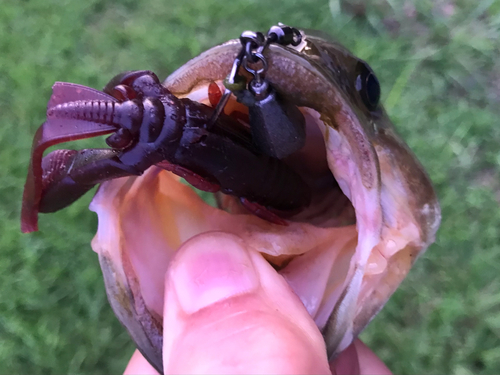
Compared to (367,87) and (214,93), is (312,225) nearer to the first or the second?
(367,87)

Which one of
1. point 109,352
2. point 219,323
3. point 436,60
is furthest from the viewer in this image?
point 436,60

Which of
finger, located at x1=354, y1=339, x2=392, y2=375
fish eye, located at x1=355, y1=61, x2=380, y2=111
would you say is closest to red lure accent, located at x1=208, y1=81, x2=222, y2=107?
fish eye, located at x1=355, y1=61, x2=380, y2=111

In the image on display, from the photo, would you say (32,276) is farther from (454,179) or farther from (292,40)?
(454,179)

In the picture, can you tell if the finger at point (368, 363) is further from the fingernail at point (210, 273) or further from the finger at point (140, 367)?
the fingernail at point (210, 273)

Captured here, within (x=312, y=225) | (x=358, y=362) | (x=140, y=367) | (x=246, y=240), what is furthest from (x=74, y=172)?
(x=358, y=362)

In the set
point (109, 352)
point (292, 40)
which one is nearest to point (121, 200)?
point (292, 40)

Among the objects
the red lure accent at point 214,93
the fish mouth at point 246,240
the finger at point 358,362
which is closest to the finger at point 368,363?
the finger at point 358,362

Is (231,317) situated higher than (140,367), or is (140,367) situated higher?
(231,317)
